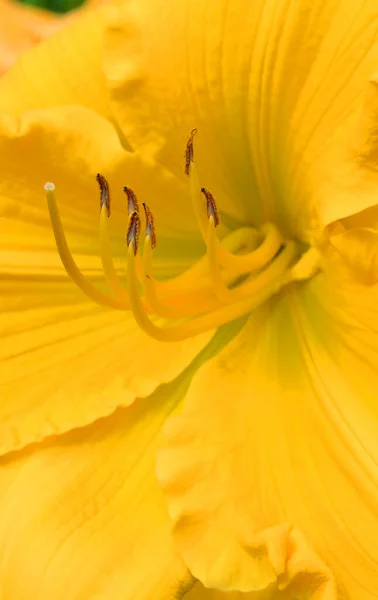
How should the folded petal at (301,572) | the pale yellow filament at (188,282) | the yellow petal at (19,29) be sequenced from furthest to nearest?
the yellow petal at (19,29) < the pale yellow filament at (188,282) < the folded petal at (301,572)

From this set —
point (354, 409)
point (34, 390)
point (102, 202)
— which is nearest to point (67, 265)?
point (102, 202)

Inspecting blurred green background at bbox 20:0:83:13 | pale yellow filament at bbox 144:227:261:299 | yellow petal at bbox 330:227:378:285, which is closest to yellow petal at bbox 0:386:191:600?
pale yellow filament at bbox 144:227:261:299

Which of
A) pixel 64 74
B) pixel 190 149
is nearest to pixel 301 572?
pixel 190 149

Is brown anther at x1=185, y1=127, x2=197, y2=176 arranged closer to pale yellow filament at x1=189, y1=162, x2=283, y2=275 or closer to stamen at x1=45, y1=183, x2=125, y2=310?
pale yellow filament at x1=189, y1=162, x2=283, y2=275

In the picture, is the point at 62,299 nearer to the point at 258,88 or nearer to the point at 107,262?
the point at 107,262

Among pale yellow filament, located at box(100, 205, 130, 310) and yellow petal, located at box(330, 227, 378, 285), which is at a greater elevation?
pale yellow filament, located at box(100, 205, 130, 310)

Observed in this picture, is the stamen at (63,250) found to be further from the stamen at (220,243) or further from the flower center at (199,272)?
the stamen at (220,243)

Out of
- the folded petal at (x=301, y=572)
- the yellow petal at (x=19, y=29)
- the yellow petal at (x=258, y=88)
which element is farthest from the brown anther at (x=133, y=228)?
the yellow petal at (x=19, y=29)
